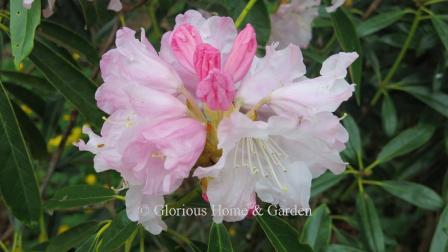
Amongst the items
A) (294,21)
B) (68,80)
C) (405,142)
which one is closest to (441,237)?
(405,142)

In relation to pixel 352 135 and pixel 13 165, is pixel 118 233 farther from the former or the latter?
pixel 352 135

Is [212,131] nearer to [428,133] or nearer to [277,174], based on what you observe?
[277,174]

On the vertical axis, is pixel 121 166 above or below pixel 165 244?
above

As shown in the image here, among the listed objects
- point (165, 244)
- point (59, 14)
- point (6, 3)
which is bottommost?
point (165, 244)

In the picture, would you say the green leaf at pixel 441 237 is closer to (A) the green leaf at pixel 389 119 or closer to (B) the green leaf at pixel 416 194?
(B) the green leaf at pixel 416 194

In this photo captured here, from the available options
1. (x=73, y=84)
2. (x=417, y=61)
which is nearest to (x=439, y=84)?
(x=417, y=61)
